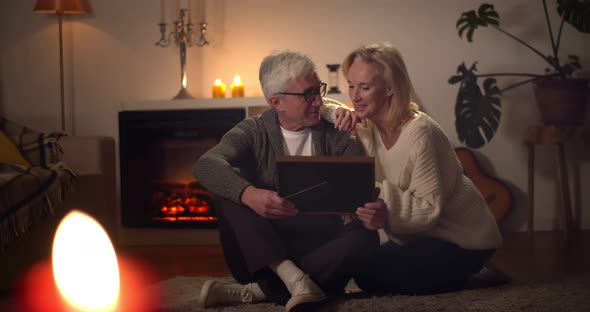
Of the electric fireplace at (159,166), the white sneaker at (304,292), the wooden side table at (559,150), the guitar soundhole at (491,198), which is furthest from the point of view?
the guitar soundhole at (491,198)

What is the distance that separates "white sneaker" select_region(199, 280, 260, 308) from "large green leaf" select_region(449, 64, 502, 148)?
1.79 meters

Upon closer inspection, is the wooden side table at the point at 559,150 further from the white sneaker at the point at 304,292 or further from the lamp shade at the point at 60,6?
the lamp shade at the point at 60,6

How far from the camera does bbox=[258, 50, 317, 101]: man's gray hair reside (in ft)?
6.77

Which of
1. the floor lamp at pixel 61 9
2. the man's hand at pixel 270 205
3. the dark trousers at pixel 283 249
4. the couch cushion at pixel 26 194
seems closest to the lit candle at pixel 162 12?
the floor lamp at pixel 61 9

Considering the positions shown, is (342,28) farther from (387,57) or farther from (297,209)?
(297,209)

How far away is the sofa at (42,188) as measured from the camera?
2.49m

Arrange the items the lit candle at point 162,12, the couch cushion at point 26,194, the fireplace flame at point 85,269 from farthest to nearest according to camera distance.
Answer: the lit candle at point 162,12 < the couch cushion at point 26,194 < the fireplace flame at point 85,269

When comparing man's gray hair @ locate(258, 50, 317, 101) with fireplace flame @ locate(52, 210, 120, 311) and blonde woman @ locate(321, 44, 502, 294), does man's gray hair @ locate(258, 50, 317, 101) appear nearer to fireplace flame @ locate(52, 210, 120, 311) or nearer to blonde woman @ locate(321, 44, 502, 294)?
blonde woman @ locate(321, 44, 502, 294)

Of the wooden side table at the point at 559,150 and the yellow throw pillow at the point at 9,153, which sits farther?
the wooden side table at the point at 559,150

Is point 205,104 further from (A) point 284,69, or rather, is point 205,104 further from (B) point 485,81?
(A) point 284,69

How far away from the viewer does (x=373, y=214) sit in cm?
186

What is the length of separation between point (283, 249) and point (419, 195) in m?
0.42

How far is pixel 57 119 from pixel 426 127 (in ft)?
9.32

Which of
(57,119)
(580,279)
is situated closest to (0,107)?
(57,119)
